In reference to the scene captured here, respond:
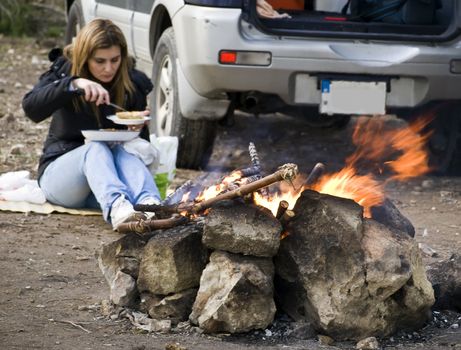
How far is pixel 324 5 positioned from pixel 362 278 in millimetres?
4997

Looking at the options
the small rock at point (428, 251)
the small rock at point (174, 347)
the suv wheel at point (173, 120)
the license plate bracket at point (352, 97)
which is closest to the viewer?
the small rock at point (174, 347)

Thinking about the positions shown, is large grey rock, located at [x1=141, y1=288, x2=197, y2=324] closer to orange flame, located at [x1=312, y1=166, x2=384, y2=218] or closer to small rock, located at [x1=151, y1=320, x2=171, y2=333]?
small rock, located at [x1=151, y1=320, x2=171, y2=333]

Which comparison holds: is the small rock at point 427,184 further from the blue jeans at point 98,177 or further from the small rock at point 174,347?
the small rock at point 174,347

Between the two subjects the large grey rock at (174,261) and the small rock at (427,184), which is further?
the small rock at (427,184)

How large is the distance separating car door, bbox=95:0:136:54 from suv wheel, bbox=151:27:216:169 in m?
0.87

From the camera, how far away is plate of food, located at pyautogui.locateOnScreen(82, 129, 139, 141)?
6.55 m

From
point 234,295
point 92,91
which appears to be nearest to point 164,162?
point 92,91

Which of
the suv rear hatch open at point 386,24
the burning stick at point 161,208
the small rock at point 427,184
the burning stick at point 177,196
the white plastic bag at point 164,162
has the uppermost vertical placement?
the suv rear hatch open at point 386,24

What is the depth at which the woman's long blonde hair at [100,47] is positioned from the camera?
6484mm

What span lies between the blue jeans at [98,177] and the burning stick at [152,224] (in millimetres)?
1365

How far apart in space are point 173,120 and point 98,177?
6.10 ft

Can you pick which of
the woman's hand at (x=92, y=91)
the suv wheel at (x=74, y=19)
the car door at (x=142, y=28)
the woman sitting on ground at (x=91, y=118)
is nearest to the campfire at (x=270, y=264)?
Result: the woman sitting on ground at (x=91, y=118)

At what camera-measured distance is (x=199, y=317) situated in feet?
15.3

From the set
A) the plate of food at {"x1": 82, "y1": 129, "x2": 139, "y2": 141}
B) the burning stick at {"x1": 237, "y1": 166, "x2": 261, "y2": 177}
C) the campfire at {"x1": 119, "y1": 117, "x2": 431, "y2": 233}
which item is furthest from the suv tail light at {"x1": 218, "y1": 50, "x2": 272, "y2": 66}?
the burning stick at {"x1": 237, "y1": 166, "x2": 261, "y2": 177}
